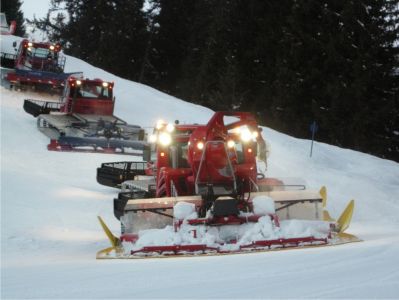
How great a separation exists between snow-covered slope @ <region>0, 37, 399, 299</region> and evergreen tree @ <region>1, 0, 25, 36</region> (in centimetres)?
4521

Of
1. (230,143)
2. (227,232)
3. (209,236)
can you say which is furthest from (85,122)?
(209,236)

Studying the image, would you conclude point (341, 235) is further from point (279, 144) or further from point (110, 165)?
point (279, 144)

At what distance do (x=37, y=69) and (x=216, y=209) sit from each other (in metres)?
21.5

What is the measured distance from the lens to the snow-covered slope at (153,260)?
5410 millimetres

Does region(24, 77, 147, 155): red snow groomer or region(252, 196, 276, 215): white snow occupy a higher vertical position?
region(24, 77, 147, 155): red snow groomer

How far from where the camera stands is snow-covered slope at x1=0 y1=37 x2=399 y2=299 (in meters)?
5.41

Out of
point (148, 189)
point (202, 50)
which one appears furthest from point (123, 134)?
point (202, 50)

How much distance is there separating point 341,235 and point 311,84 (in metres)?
26.5

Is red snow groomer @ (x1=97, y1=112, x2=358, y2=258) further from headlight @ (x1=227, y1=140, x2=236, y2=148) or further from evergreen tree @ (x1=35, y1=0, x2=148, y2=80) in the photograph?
evergreen tree @ (x1=35, y1=0, x2=148, y2=80)

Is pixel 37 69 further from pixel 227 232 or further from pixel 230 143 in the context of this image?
pixel 227 232

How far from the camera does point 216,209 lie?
8664mm

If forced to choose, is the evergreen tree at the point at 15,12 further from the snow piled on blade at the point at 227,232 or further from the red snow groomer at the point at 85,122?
the snow piled on blade at the point at 227,232

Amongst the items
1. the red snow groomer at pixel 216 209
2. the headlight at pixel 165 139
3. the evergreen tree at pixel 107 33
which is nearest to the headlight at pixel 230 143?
the red snow groomer at pixel 216 209

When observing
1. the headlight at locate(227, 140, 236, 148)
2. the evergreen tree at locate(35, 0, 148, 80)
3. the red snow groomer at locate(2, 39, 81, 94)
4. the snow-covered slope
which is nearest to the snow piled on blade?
the snow-covered slope
